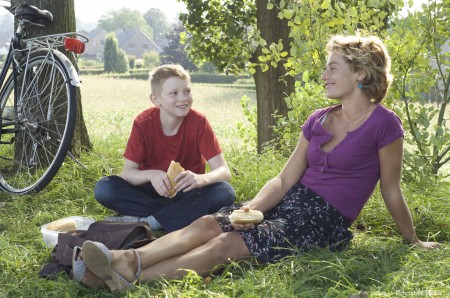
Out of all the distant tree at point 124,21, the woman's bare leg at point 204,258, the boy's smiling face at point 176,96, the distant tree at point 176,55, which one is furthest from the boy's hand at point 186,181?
the distant tree at point 124,21

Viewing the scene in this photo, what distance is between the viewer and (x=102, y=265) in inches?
105

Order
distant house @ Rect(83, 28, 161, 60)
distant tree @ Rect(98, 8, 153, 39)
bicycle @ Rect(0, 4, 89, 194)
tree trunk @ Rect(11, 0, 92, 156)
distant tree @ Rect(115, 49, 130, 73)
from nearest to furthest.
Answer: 1. bicycle @ Rect(0, 4, 89, 194)
2. tree trunk @ Rect(11, 0, 92, 156)
3. distant tree @ Rect(115, 49, 130, 73)
4. distant house @ Rect(83, 28, 161, 60)
5. distant tree @ Rect(98, 8, 153, 39)

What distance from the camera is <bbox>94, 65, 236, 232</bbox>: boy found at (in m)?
3.64

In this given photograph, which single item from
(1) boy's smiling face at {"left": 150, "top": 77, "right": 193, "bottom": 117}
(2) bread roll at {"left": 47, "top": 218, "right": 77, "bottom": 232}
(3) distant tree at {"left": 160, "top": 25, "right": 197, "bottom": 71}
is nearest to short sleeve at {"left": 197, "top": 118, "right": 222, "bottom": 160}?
(1) boy's smiling face at {"left": 150, "top": 77, "right": 193, "bottom": 117}

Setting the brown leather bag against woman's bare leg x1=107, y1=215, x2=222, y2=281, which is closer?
woman's bare leg x1=107, y1=215, x2=222, y2=281

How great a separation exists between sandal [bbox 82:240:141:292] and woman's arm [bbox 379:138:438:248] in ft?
4.06

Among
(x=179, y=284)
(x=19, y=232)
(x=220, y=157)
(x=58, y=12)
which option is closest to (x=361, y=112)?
(x=220, y=157)

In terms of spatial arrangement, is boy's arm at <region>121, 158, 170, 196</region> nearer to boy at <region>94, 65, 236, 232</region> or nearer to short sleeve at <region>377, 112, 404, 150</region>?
boy at <region>94, 65, 236, 232</region>

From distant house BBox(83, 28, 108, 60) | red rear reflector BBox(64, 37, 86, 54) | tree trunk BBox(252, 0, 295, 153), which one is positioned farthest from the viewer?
distant house BBox(83, 28, 108, 60)

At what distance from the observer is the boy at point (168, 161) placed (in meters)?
3.64

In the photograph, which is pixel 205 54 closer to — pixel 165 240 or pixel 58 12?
pixel 58 12

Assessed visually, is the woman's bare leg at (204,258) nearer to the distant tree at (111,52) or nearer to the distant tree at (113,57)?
the distant tree at (113,57)

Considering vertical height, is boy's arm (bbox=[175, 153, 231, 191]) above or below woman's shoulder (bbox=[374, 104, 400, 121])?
below

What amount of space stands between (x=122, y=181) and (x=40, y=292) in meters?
1.10
